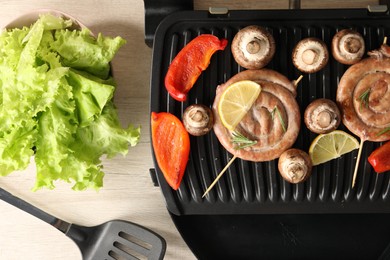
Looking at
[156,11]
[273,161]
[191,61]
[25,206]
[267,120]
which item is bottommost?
[25,206]

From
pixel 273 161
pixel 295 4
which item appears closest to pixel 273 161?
pixel 273 161

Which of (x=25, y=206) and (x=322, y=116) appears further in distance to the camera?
(x=25, y=206)

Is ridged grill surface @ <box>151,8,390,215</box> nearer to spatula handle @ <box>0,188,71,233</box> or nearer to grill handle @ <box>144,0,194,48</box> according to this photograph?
grill handle @ <box>144,0,194,48</box>

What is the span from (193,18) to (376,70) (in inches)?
20.3

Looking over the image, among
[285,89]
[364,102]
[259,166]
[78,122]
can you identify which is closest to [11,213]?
[78,122]

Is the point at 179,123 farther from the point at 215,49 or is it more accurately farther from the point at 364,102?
the point at 364,102

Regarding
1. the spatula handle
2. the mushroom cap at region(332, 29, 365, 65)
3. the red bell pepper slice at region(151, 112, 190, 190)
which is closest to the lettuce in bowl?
the red bell pepper slice at region(151, 112, 190, 190)

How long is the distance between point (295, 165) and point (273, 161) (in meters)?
0.09

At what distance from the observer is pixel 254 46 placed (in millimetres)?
1305

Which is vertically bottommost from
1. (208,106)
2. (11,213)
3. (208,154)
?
(11,213)

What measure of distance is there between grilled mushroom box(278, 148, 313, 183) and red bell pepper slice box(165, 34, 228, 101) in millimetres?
316

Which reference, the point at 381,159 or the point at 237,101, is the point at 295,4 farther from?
the point at 381,159

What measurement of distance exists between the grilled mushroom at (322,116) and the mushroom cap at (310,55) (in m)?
0.09

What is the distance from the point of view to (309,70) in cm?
135
